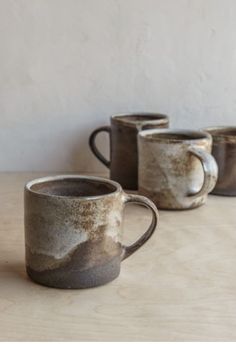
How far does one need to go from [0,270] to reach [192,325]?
206 mm

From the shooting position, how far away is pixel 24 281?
0.58m

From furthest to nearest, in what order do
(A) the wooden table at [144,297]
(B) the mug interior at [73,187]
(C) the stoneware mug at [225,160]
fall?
(C) the stoneware mug at [225,160] < (B) the mug interior at [73,187] < (A) the wooden table at [144,297]

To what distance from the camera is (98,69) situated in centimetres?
100

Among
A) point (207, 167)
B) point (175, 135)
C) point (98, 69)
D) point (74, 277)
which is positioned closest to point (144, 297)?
point (74, 277)

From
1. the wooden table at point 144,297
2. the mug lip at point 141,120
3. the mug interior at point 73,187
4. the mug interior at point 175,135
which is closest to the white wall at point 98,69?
the mug lip at point 141,120

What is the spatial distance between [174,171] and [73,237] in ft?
0.96

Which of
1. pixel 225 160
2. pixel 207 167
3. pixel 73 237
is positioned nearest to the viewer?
pixel 73 237

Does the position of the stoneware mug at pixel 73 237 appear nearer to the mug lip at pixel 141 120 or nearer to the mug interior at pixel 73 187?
the mug interior at pixel 73 187

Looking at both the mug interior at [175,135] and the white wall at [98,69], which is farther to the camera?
the white wall at [98,69]

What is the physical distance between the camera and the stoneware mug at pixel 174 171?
81cm

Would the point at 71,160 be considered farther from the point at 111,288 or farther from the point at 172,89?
the point at 111,288

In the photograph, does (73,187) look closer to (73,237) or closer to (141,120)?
(73,237)

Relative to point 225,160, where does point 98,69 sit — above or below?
above

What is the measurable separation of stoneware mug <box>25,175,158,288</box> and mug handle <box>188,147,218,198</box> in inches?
8.3
